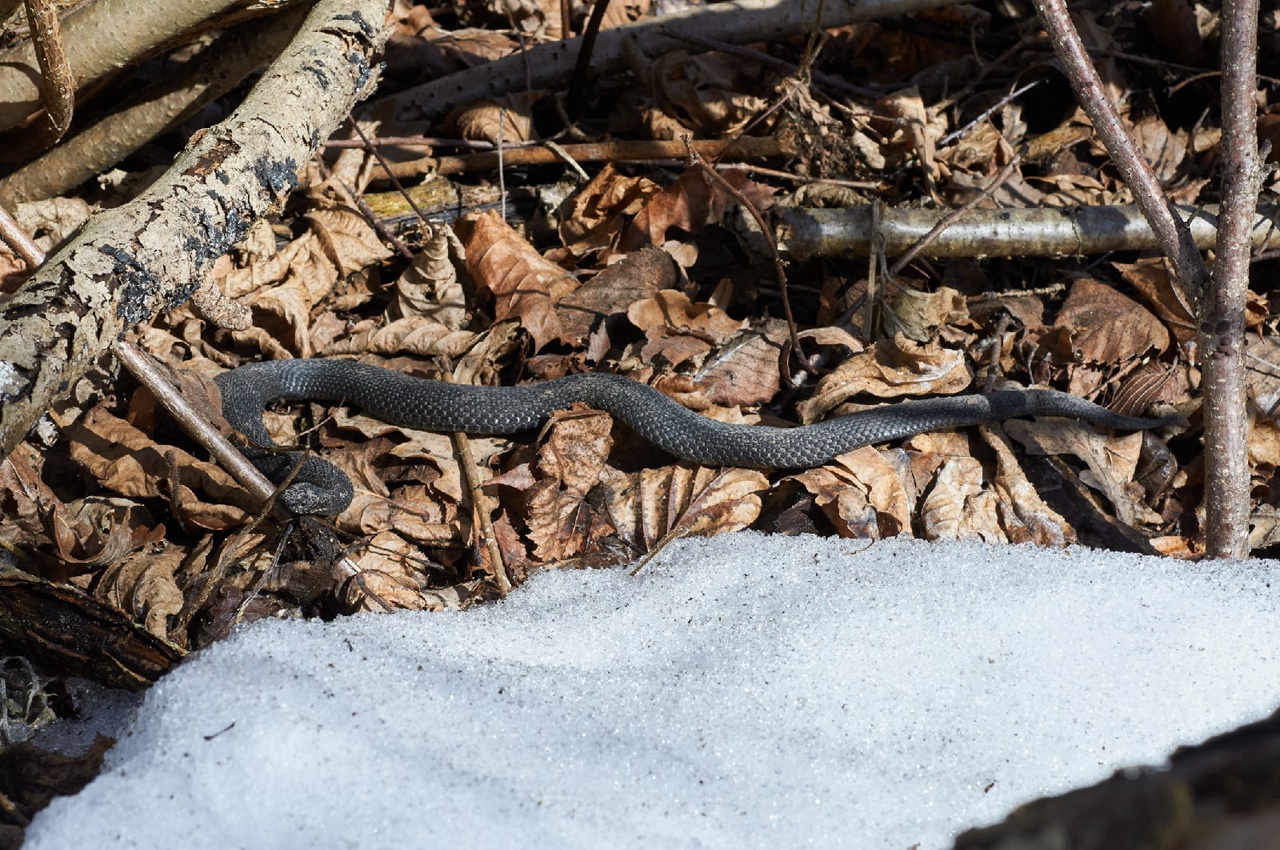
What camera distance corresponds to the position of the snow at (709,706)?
2.05 metres

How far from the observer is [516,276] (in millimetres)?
4785

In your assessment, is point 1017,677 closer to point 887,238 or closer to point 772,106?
point 887,238

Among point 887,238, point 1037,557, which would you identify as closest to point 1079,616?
point 1037,557

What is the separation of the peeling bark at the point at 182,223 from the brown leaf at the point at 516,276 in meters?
1.10

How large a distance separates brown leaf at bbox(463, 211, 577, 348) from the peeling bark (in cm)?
110

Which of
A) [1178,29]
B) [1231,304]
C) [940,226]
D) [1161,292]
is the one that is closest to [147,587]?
[940,226]

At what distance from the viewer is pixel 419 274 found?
486cm

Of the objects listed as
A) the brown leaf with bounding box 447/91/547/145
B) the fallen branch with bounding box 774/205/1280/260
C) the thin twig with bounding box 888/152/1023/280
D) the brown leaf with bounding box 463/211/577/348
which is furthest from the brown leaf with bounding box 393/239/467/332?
the thin twig with bounding box 888/152/1023/280

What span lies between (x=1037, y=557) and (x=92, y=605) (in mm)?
2782

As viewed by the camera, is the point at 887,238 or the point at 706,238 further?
the point at 706,238

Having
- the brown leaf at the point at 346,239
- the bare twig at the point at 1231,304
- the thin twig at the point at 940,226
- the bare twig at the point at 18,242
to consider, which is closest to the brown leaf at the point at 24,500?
the bare twig at the point at 18,242

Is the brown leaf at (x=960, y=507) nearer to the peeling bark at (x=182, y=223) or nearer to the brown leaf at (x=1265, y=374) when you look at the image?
the brown leaf at (x=1265, y=374)

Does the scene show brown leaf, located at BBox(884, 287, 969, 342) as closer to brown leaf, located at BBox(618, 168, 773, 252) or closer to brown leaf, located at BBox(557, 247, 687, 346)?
brown leaf, located at BBox(618, 168, 773, 252)

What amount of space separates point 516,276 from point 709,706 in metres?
2.84
